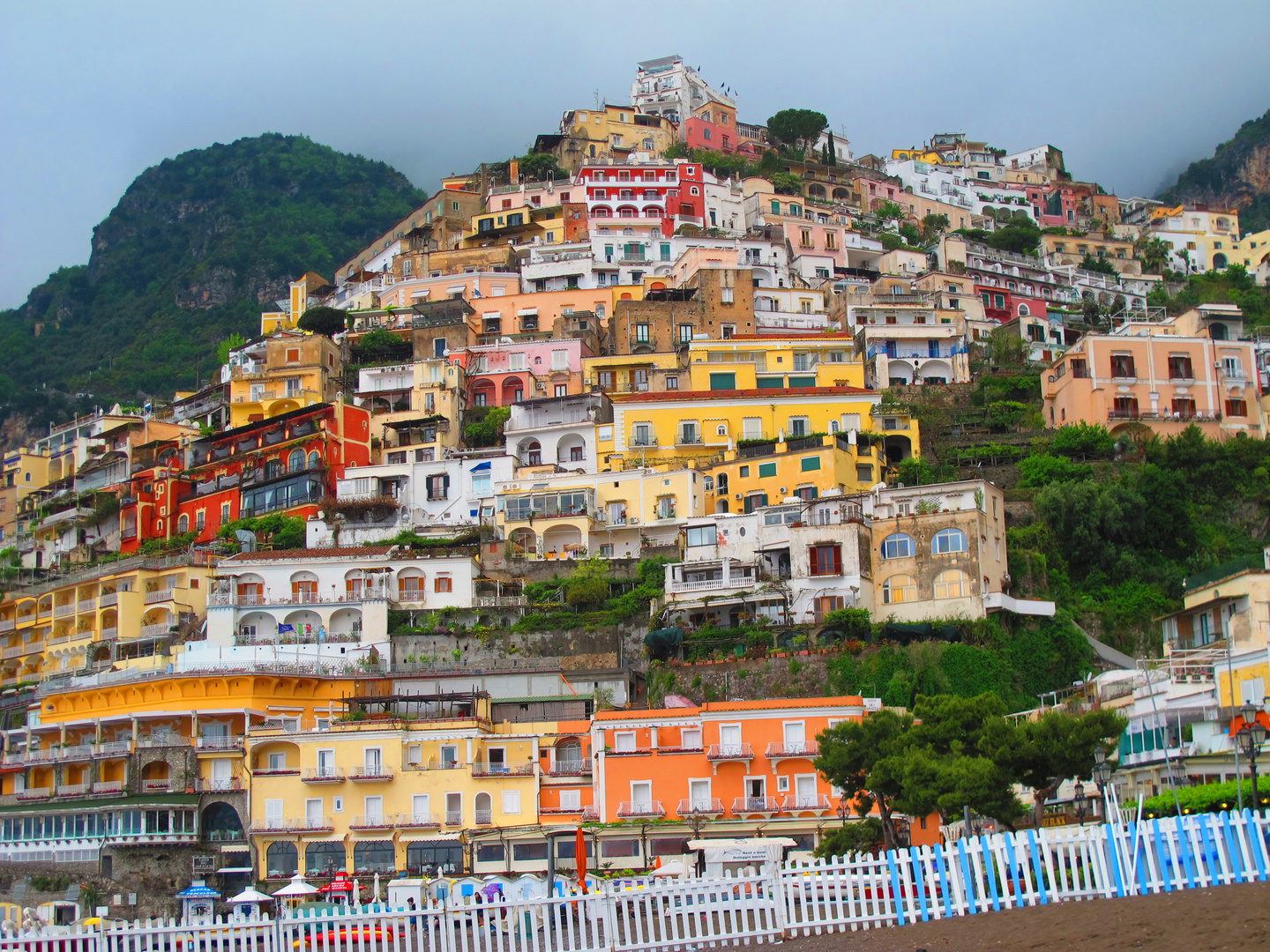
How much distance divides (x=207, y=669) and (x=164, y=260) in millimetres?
95383

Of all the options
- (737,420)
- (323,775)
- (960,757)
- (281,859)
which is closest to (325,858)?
(281,859)

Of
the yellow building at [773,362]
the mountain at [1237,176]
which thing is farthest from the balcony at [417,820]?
the mountain at [1237,176]

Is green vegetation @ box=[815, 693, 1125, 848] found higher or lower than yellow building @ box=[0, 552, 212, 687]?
lower

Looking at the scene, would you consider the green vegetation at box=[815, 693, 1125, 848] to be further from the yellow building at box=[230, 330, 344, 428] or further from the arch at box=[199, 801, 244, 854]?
the yellow building at box=[230, 330, 344, 428]

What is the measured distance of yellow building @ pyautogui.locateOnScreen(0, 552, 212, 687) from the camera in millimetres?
60781

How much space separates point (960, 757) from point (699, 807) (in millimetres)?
13436

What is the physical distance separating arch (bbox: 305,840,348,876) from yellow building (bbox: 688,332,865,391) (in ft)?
100

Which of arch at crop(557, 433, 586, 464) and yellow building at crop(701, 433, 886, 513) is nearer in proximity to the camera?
yellow building at crop(701, 433, 886, 513)

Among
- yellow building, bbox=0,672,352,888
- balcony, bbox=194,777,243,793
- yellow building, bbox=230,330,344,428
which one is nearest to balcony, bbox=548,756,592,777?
yellow building, bbox=0,672,352,888

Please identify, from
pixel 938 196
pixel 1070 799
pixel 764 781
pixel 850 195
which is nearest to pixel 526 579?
pixel 764 781

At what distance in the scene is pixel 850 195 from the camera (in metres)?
A: 109

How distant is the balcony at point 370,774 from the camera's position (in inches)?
1882

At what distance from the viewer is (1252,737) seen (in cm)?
2725

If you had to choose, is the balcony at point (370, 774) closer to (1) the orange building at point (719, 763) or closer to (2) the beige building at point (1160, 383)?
(1) the orange building at point (719, 763)
